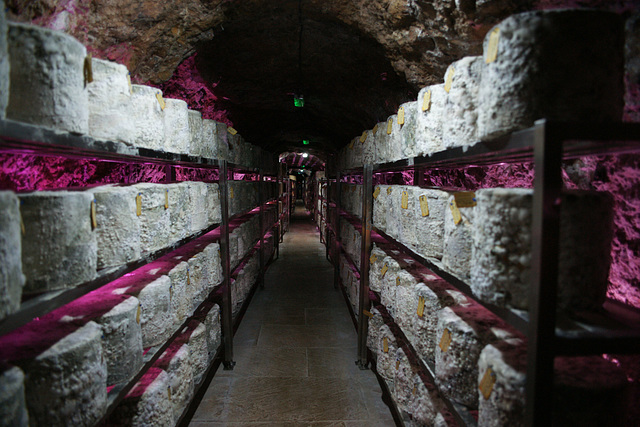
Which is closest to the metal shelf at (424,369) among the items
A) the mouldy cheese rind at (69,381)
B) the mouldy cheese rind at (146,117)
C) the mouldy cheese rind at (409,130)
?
the mouldy cheese rind at (409,130)

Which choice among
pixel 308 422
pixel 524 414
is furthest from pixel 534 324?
pixel 308 422

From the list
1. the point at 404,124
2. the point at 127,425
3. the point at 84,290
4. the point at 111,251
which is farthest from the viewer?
the point at 404,124

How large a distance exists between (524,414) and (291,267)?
222 inches

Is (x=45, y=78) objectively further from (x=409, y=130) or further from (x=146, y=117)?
(x=409, y=130)

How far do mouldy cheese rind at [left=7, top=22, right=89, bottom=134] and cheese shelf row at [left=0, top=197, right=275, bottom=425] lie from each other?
0.76 metres

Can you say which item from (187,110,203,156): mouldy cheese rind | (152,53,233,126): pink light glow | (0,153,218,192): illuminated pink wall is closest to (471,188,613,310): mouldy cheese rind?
(0,153,218,192): illuminated pink wall

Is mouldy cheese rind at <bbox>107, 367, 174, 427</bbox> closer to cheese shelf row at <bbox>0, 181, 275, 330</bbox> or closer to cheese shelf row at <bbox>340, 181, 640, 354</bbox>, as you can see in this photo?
cheese shelf row at <bbox>0, 181, 275, 330</bbox>

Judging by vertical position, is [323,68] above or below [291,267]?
above

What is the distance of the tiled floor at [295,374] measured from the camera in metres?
2.45

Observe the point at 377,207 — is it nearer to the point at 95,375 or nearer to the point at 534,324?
the point at 534,324

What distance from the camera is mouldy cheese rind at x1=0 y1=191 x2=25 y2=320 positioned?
0.89 metres

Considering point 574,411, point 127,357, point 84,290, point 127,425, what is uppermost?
point 84,290

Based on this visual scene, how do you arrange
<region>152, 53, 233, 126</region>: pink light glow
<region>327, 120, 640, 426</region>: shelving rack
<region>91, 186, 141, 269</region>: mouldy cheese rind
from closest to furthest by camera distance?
<region>327, 120, 640, 426</region>: shelving rack < <region>91, 186, 141, 269</region>: mouldy cheese rind < <region>152, 53, 233, 126</region>: pink light glow

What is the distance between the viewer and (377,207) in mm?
2736
